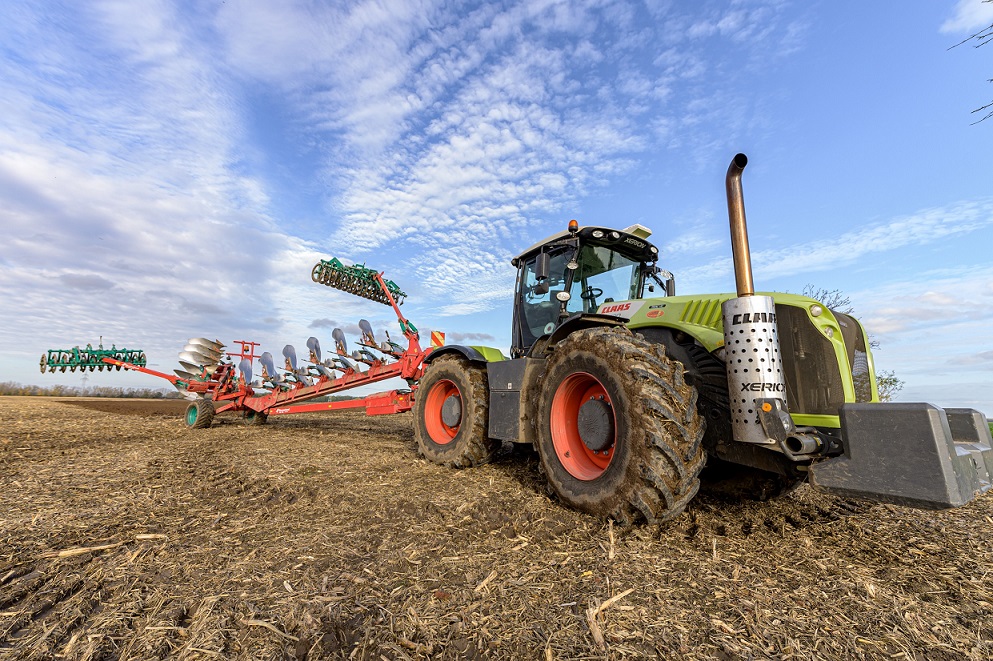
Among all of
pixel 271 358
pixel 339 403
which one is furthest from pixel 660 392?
pixel 271 358

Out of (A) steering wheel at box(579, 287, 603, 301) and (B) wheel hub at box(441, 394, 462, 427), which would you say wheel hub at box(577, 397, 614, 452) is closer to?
(A) steering wheel at box(579, 287, 603, 301)

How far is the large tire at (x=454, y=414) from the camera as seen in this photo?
5.05m

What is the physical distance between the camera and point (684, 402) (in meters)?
2.78

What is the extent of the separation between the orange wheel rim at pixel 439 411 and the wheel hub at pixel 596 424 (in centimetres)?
244

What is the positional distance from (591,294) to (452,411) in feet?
7.23

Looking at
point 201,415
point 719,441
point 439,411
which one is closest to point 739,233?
point 719,441

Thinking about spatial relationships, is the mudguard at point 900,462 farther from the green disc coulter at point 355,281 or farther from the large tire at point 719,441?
the green disc coulter at point 355,281

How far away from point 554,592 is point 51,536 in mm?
3196

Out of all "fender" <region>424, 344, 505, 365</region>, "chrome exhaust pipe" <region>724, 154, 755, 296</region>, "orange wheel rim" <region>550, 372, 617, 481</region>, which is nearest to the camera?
"chrome exhaust pipe" <region>724, 154, 755, 296</region>

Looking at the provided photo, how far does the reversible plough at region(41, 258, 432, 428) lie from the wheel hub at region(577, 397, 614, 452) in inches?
162

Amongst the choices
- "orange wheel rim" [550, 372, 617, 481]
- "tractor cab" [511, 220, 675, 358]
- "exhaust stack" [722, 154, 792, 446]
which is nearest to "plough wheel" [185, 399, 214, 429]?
"tractor cab" [511, 220, 675, 358]

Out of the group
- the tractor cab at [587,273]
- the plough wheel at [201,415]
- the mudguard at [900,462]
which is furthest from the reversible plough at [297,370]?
the mudguard at [900,462]

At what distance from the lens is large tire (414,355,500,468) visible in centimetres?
505

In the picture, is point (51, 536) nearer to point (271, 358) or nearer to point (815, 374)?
point (815, 374)
